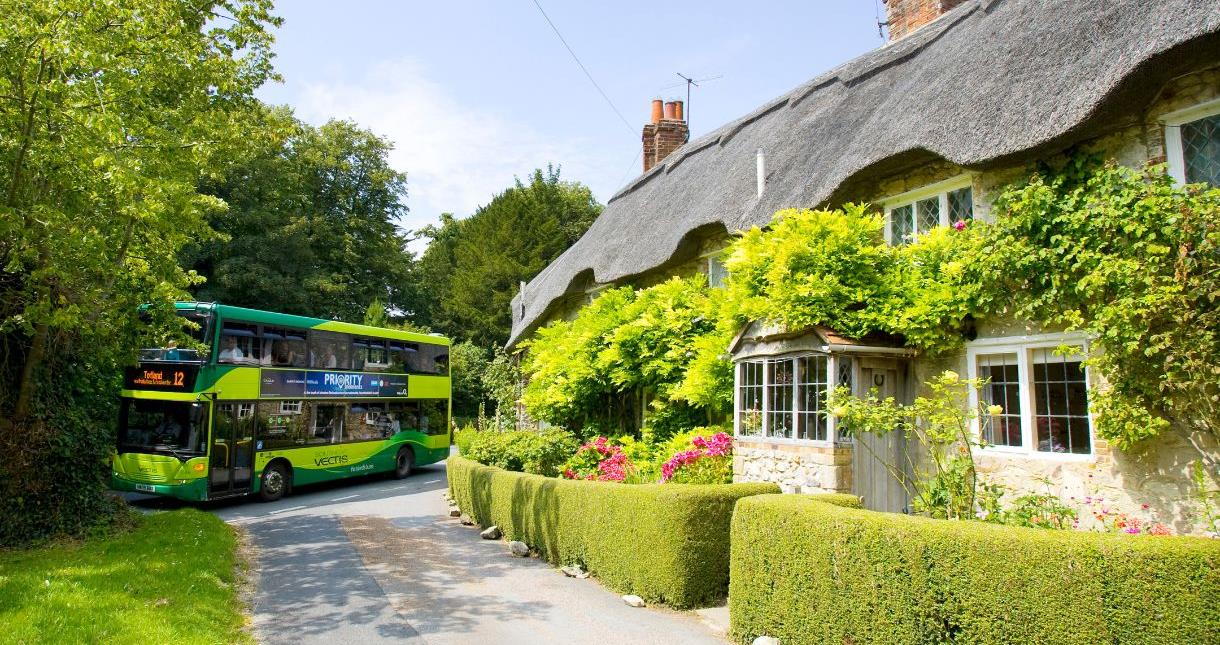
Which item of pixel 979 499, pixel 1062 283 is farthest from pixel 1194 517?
pixel 1062 283

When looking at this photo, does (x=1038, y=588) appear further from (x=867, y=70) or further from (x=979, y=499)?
(x=867, y=70)

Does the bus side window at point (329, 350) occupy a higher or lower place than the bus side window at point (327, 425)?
higher

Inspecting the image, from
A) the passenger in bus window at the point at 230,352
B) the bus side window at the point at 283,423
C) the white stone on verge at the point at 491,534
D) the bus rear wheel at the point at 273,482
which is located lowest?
the white stone on verge at the point at 491,534

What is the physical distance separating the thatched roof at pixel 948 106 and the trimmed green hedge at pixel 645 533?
14.7 feet

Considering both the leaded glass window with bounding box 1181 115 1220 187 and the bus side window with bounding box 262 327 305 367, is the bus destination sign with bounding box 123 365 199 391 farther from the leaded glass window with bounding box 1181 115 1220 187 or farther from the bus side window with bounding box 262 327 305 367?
the leaded glass window with bounding box 1181 115 1220 187

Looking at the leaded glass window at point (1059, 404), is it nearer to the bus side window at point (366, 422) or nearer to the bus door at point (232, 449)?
the bus door at point (232, 449)

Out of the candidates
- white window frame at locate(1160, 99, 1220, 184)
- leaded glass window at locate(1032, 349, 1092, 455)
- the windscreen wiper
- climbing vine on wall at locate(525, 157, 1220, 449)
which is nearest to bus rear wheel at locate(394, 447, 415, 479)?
the windscreen wiper

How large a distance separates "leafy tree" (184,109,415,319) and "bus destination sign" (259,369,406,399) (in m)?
9.90

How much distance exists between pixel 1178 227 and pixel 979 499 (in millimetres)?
2899

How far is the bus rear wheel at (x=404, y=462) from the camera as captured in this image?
1931cm

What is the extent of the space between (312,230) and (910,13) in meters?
27.1

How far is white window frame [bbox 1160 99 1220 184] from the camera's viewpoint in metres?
6.31

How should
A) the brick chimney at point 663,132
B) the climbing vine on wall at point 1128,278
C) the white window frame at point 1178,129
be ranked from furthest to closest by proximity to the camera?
the brick chimney at point 663,132 → the white window frame at point 1178,129 → the climbing vine on wall at point 1128,278

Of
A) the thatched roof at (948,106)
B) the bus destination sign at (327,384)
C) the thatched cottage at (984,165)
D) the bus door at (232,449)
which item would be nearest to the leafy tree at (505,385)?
the bus destination sign at (327,384)
